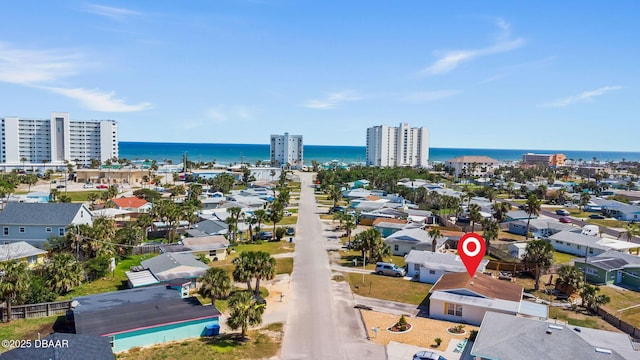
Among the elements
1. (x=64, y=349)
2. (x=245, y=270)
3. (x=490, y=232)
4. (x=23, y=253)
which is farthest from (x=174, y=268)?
(x=490, y=232)

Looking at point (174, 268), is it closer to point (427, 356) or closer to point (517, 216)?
point (427, 356)

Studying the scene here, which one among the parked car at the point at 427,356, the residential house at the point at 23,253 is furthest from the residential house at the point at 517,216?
the residential house at the point at 23,253

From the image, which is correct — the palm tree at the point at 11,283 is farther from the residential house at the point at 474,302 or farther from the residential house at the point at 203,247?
the residential house at the point at 474,302

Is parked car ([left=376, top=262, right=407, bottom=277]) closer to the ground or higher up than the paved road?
higher up

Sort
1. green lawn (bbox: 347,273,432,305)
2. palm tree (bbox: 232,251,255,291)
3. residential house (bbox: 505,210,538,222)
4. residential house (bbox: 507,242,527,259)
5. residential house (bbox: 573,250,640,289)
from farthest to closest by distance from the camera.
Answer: residential house (bbox: 505,210,538,222) < residential house (bbox: 507,242,527,259) < residential house (bbox: 573,250,640,289) < green lawn (bbox: 347,273,432,305) < palm tree (bbox: 232,251,255,291)

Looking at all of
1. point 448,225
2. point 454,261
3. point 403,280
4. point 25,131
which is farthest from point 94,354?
point 25,131

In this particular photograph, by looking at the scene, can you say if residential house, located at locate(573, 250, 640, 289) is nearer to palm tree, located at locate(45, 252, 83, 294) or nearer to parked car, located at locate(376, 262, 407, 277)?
parked car, located at locate(376, 262, 407, 277)

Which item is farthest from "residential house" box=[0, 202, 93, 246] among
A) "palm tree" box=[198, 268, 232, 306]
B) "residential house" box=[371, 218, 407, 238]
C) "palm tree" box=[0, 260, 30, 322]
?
"residential house" box=[371, 218, 407, 238]
